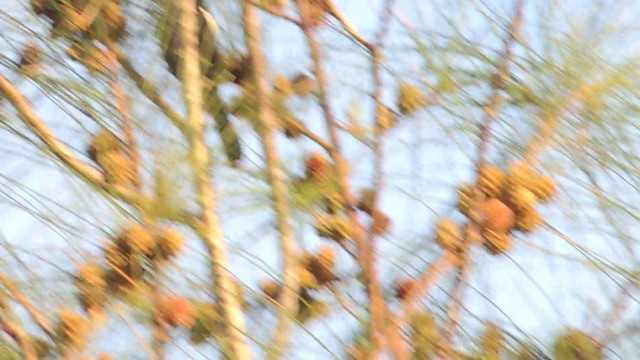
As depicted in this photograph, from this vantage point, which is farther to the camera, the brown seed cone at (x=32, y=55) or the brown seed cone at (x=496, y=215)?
the brown seed cone at (x=32, y=55)

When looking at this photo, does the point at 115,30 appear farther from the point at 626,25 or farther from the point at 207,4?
the point at 626,25

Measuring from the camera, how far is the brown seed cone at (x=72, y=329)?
0.43 m

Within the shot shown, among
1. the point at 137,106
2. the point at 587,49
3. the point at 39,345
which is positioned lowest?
the point at 39,345

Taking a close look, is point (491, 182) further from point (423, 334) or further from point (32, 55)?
point (32, 55)

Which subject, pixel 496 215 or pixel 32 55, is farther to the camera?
pixel 32 55

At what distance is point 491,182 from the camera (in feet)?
1.34

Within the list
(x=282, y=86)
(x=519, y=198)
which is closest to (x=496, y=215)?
(x=519, y=198)

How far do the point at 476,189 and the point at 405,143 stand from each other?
0.19 ft

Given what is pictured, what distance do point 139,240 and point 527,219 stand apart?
168mm

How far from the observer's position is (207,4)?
471 mm

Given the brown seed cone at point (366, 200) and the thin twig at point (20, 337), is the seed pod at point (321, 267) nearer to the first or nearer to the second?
the brown seed cone at point (366, 200)

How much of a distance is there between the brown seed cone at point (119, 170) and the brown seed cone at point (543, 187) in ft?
0.59

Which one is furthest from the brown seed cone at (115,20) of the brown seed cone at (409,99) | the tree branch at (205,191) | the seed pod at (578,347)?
the seed pod at (578,347)

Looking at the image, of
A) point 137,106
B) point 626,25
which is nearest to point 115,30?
point 137,106
